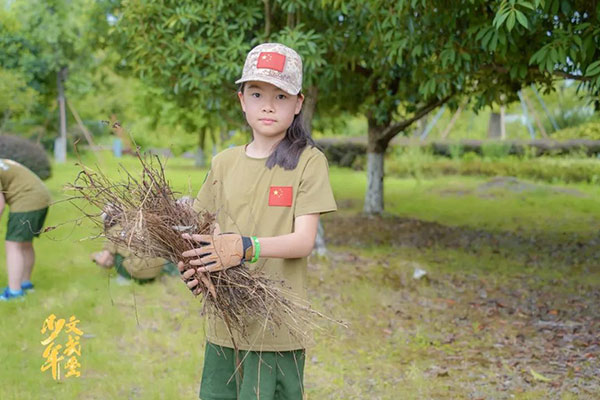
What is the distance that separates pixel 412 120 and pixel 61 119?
1861 centimetres

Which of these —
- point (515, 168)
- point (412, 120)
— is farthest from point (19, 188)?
point (515, 168)

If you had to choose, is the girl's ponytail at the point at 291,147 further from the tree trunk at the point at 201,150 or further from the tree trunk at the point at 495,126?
the tree trunk at the point at 495,126

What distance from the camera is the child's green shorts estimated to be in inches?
95.7

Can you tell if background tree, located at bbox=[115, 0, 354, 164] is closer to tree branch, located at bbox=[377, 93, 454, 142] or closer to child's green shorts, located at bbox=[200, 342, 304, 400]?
tree branch, located at bbox=[377, 93, 454, 142]

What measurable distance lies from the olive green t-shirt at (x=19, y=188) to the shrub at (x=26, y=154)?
5.72 meters

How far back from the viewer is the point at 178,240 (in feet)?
7.28

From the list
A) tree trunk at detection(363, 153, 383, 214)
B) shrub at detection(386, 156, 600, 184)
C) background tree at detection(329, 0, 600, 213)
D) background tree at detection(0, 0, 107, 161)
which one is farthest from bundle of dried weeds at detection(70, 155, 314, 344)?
background tree at detection(0, 0, 107, 161)

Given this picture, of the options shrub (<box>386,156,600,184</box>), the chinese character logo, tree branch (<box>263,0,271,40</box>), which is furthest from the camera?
shrub (<box>386,156,600,184</box>)

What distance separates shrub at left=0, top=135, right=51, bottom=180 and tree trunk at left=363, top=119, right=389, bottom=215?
5539mm

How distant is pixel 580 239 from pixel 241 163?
27.7 feet

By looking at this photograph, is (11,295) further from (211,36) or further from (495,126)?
(495,126)

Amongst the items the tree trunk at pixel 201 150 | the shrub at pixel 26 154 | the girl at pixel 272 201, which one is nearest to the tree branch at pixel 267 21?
the girl at pixel 272 201

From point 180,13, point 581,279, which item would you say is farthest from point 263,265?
point 581,279

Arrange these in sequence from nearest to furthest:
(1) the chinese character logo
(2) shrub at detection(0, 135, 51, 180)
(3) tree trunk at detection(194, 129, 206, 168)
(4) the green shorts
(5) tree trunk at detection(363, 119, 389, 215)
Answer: (1) the chinese character logo, (4) the green shorts, (5) tree trunk at detection(363, 119, 389, 215), (2) shrub at detection(0, 135, 51, 180), (3) tree trunk at detection(194, 129, 206, 168)
